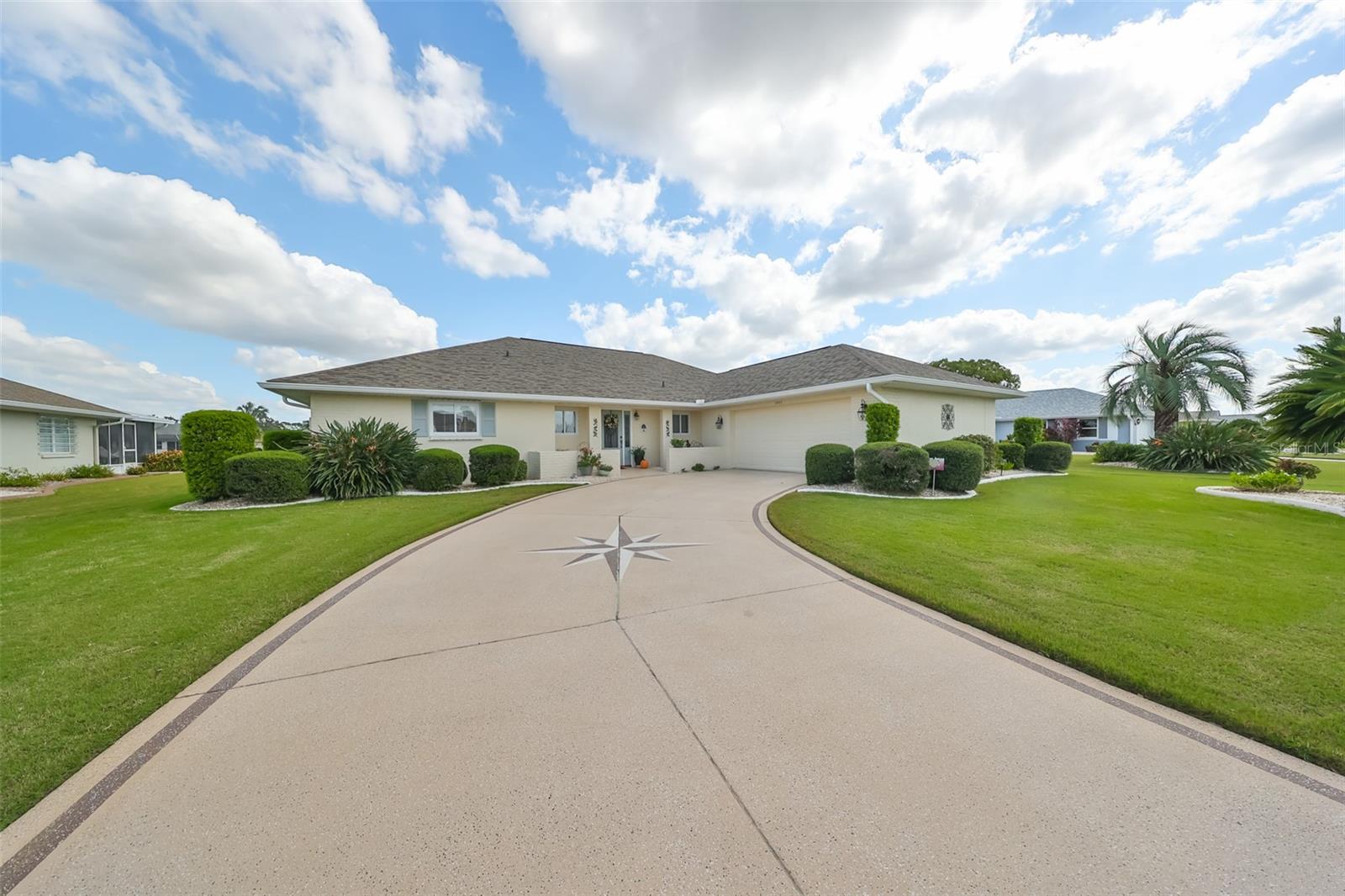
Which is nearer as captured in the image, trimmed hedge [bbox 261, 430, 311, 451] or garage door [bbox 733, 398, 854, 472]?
→ trimmed hedge [bbox 261, 430, 311, 451]

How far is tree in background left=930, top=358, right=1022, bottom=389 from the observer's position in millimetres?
35344

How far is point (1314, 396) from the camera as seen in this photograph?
798 centimetres

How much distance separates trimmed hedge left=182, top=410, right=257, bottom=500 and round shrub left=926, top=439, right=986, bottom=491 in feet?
53.3

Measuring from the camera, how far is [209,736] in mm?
2312

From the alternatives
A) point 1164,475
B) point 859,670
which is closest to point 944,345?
point 1164,475

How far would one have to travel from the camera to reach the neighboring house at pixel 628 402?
42.7ft

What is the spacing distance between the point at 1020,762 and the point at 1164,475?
1909cm

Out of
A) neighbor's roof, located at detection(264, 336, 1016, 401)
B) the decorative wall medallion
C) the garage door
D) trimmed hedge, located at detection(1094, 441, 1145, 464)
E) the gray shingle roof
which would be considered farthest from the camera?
trimmed hedge, located at detection(1094, 441, 1145, 464)

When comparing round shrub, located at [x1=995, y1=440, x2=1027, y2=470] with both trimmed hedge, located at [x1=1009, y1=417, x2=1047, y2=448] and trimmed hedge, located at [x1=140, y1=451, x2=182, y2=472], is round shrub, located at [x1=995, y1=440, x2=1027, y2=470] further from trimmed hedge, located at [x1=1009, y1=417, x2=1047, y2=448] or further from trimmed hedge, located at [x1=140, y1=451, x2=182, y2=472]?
trimmed hedge, located at [x1=140, y1=451, x2=182, y2=472]

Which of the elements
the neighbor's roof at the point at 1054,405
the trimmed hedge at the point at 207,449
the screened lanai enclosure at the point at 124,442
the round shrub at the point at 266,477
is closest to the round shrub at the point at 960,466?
the round shrub at the point at 266,477

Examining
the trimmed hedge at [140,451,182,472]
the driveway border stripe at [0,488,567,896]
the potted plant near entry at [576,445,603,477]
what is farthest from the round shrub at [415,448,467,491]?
the trimmed hedge at [140,451,182,472]

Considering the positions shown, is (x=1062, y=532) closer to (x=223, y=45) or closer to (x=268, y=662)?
→ (x=268, y=662)

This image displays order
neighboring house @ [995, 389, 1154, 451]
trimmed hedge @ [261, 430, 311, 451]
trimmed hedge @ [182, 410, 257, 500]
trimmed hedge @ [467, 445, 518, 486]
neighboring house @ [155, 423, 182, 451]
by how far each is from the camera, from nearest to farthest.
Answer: trimmed hedge @ [182, 410, 257, 500] < trimmed hedge @ [261, 430, 311, 451] < trimmed hedge @ [467, 445, 518, 486] < neighboring house @ [995, 389, 1154, 451] < neighboring house @ [155, 423, 182, 451]

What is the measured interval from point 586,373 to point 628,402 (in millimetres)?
2869
